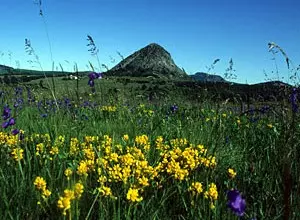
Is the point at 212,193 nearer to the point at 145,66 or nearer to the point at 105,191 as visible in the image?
the point at 105,191

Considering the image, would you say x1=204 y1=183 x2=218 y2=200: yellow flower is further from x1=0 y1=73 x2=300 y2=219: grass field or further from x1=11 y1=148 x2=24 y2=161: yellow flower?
x1=11 y1=148 x2=24 y2=161: yellow flower

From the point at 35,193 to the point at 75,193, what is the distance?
53 cm

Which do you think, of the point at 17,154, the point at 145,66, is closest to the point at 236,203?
the point at 17,154

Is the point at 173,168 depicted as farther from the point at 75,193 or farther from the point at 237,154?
the point at 237,154

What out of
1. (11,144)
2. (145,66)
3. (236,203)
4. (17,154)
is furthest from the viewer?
(145,66)

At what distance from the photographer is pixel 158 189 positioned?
2559 mm

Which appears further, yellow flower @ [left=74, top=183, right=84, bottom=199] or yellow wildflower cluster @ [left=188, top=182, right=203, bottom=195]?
yellow wildflower cluster @ [left=188, top=182, right=203, bottom=195]

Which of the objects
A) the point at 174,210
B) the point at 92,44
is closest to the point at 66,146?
the point at 174,210

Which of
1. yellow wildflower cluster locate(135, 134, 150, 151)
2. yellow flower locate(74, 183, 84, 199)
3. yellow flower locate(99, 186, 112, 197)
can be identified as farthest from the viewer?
yellow wildflower cluster locate(135, 134, 150, 151)

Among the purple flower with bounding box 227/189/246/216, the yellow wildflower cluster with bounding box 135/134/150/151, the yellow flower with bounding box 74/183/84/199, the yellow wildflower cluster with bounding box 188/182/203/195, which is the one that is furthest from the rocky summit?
the purple flower with bounding box 227/189/246/216

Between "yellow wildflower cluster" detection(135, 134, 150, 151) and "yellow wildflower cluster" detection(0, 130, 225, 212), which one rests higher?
"yellow wildflower cluster" detection(135, 134, 150, 151)

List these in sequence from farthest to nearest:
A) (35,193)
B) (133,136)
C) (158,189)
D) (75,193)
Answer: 1. (133,136)
2. (158,189)
3. (35,193)
4. (75,193)

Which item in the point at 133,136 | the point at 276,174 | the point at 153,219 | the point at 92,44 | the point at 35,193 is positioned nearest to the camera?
the point at 153,219

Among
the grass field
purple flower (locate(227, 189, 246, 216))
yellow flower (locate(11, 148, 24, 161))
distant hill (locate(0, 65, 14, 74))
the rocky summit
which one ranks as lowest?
the grass field
